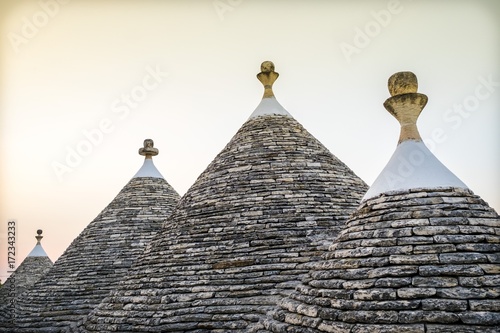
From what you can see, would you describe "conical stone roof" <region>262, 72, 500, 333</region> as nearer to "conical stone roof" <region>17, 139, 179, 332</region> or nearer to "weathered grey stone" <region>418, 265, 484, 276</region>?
"weathered grey stone" <region>418, 265, 484, 276</region>

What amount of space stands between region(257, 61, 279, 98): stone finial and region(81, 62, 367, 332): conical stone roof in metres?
0.73

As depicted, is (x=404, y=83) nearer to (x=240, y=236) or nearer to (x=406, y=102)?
(x=406, y=102)

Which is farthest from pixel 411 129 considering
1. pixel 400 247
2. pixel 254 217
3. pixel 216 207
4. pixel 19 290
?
pixel 19 290

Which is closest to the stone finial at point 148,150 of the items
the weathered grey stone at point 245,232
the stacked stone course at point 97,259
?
the stacked stone course at point 97,259

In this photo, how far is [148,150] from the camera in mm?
13484

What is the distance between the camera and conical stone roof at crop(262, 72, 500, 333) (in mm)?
3561

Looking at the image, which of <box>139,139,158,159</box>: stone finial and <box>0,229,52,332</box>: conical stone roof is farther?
<box>0,229,52,332</box>: conical stone roof

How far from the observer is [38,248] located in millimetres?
21672

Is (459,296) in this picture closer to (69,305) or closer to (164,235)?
(164,235)

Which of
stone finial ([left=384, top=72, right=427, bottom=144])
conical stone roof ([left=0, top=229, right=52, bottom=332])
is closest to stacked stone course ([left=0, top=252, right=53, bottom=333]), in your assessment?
conical stone roof ([left=0, top=229, right=52, bottom=332])

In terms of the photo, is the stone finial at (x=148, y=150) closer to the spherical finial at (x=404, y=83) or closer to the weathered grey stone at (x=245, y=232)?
the weathered grey stone at (x=245, y=232)

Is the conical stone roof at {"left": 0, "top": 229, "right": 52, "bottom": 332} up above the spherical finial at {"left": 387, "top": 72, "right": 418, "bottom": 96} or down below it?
above

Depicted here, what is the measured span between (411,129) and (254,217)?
10.8 feet

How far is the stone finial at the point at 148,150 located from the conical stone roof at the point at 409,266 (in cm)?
923
